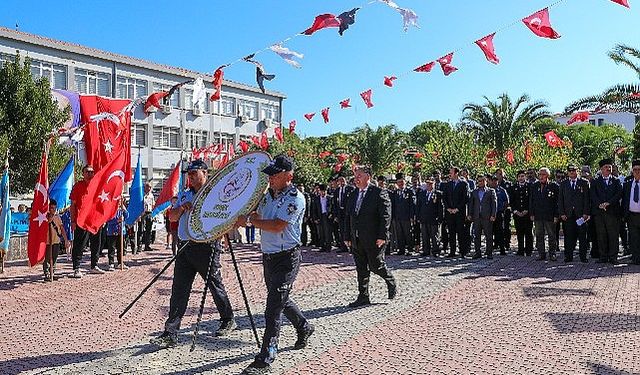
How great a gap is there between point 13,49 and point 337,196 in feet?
100

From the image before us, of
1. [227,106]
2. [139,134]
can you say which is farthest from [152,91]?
[227,106]

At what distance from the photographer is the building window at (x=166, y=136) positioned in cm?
4753

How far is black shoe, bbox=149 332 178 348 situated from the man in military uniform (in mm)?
10050

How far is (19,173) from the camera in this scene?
75.9ft

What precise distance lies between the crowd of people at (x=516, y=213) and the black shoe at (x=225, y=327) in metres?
5.46

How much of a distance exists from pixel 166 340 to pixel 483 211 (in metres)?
9.35

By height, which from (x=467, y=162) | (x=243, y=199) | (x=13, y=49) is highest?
(x=13, y=49)

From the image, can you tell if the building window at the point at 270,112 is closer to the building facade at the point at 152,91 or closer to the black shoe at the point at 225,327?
the building facade at the point at 152,91

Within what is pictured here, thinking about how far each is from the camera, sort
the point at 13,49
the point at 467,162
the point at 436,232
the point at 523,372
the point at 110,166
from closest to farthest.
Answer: the point at 523,372, the point at 110,166, the point at 436,232, the point at 467,162, the point at 13,49

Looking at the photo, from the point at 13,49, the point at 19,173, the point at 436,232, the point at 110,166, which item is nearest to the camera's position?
the point at 110,166

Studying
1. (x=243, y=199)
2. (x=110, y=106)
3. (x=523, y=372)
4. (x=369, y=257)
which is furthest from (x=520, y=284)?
(x=110, y=106)

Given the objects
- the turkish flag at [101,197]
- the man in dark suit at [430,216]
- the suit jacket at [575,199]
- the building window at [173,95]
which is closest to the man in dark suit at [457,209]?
the man in dark suit at [430,216]

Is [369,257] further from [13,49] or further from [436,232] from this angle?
[13,49]

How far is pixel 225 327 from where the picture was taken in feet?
22.7
